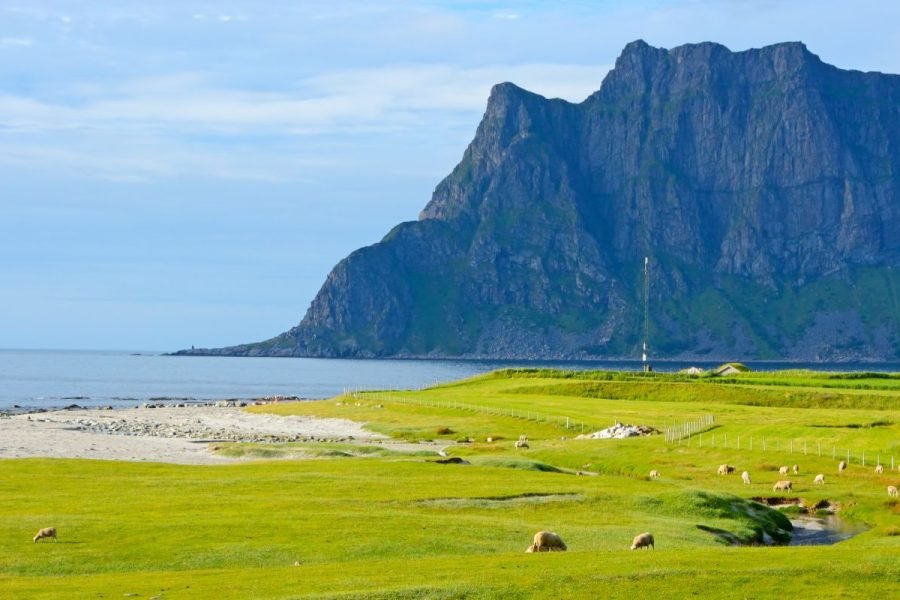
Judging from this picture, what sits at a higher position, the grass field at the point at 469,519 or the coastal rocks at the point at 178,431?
the grass field at the point at 469,519

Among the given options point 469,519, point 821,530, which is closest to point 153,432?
point 469,519

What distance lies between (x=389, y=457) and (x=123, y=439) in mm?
38012

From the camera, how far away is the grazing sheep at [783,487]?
72.9 metres

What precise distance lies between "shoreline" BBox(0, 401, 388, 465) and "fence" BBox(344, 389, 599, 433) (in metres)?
12.0

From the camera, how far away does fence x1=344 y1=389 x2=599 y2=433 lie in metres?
114

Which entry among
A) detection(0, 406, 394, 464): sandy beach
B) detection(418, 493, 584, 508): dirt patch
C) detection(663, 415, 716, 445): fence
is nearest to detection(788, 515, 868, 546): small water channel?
detection(418, 493, 584, 508): dirt patch

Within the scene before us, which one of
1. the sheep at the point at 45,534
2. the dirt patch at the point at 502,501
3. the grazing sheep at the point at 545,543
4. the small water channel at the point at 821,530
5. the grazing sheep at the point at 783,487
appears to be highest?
the sheep at the point at 45,534

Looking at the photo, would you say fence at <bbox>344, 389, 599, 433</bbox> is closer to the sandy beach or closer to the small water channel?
the sandy beach

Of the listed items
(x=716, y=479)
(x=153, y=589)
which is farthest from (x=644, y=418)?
(x=153, y=589)

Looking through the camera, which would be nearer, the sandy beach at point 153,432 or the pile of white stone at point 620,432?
the sandy beach at point 153,432

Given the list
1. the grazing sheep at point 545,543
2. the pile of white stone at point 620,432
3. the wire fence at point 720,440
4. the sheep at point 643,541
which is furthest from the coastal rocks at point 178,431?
the grazing sheep at point 545,543

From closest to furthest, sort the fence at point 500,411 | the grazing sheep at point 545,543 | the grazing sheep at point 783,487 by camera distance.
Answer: the grazing sheep at point 545,543 → the grazing sheep at point 783,487 → the fence at point 500,411

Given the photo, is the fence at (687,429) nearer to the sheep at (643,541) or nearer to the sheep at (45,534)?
the sheep at (643,541)

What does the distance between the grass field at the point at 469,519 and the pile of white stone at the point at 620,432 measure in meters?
2.64
